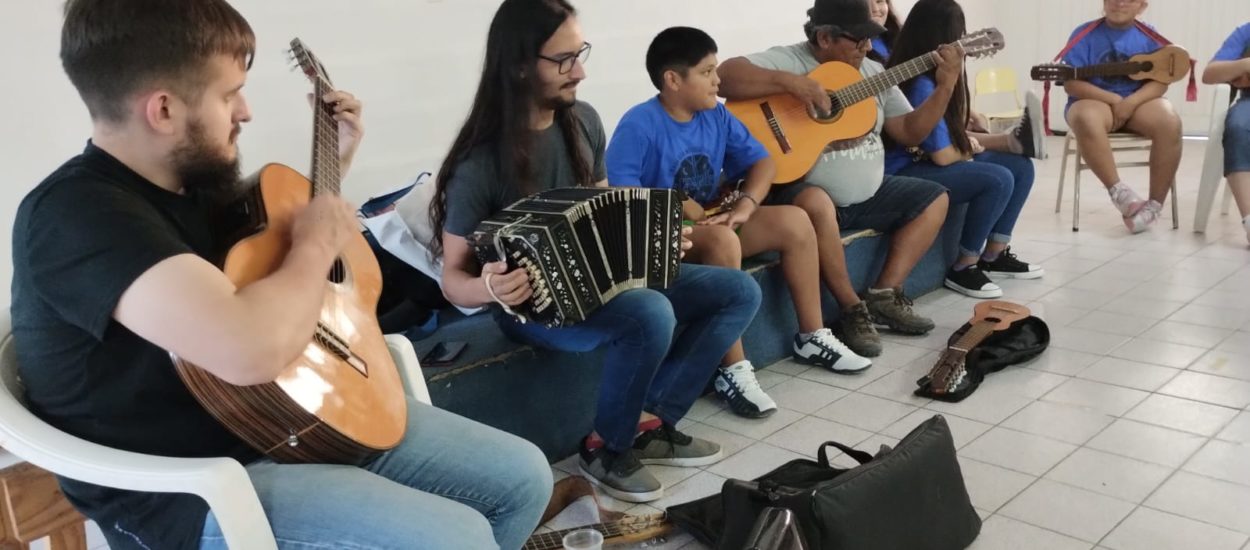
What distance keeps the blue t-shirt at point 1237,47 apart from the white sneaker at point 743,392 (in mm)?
3146

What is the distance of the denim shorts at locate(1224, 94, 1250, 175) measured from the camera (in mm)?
4383

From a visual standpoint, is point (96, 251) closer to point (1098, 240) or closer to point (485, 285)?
point (485, 285)

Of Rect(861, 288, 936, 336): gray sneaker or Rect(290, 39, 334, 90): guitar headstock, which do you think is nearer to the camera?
Rect(290, 39, 334, 90): guitar headstock

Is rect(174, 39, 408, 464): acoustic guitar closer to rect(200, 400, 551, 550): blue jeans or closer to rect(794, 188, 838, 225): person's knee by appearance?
rect(200, 400, 551, 550): blue jeans

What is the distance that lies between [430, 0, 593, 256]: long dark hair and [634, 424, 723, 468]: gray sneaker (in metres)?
0.72

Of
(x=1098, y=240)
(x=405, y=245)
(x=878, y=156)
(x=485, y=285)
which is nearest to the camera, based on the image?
(x=485, y=285)

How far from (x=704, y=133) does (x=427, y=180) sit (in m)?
0.83

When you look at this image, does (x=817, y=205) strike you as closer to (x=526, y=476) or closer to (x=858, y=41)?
(x=858, y=41)

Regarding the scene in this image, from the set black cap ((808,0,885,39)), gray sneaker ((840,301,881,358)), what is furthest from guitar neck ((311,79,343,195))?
black cap ((808,0,885,39))

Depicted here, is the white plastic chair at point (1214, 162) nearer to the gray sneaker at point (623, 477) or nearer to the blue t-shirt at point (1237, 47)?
the blue t-shirt at point (1237, 47)

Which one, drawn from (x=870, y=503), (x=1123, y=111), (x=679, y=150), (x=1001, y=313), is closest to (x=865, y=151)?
(x=1001, y=313)

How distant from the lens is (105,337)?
4.22ft

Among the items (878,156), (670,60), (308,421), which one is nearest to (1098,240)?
(878,156)

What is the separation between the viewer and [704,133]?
3.03m
